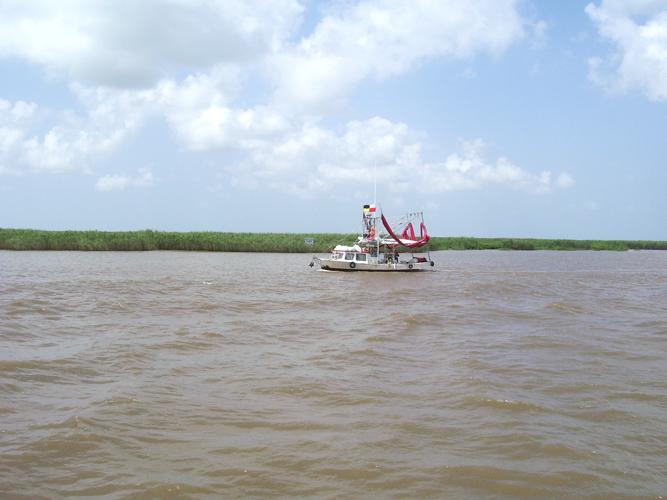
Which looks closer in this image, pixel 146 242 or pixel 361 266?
pixel 361 266

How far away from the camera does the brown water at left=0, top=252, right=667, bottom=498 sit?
564 cm

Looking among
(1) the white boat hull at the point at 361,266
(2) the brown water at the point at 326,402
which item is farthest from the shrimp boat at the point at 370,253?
(2) the brown water at the point at 326,402

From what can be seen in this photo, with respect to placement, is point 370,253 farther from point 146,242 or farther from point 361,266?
point 146,242

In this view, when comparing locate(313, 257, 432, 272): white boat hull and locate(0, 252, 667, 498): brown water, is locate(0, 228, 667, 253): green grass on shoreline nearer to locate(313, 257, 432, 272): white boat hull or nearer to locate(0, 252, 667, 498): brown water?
locate(313, 257, 432, 272): white boat hull

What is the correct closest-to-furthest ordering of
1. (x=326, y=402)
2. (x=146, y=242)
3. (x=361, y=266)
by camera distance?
(x=326, y=402)
(x=361, y=266)
(x=146, y=242)

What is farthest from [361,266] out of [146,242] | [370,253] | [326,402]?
[146,242]

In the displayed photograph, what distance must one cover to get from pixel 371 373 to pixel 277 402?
246 centimetres

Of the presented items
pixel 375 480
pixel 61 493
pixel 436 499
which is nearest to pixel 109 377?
pixel 61 493

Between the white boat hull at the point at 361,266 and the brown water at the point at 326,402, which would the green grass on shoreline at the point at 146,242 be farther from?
the brown water at the point at 326,402

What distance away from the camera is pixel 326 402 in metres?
8.34

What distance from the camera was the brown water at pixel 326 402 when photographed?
5637 millimetres

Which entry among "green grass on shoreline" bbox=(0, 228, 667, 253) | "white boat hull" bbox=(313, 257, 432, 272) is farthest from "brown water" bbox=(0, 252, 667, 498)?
"green grass on shoreline" bbox=(0, 228, 667, 253)

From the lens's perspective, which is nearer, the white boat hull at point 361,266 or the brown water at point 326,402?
the brown water at point 326,402

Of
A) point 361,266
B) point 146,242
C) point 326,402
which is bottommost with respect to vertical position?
point 326,402
